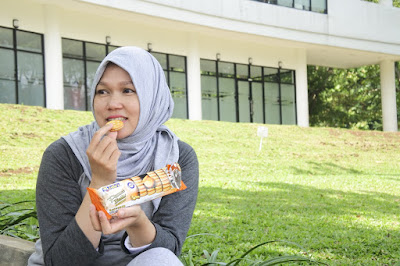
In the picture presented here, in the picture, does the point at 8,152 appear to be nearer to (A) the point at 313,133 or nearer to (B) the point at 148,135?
(B) the point at 148,135

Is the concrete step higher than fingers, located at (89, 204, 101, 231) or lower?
lower

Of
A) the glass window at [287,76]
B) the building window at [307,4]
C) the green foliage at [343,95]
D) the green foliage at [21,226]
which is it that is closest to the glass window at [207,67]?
the building window at [307,4]

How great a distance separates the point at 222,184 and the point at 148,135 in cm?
794

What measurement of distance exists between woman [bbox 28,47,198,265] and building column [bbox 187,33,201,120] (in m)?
17.8

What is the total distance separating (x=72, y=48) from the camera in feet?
57.9

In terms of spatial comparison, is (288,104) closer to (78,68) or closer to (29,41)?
(78,68)

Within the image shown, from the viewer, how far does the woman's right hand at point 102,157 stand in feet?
6.87

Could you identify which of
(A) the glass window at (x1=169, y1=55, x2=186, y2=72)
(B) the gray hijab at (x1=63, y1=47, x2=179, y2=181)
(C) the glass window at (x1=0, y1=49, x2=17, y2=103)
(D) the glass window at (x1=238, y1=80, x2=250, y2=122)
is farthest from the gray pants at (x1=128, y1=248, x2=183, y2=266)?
(D) the glass window at (x1=238, y1=80, x2=250, y2=122)

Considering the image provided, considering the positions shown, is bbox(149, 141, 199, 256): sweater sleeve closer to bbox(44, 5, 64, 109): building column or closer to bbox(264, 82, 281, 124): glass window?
bbox(44, 5, 64, 109): building column

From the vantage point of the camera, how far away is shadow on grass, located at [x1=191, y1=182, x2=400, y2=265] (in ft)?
16.5

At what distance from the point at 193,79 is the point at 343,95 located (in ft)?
46.7

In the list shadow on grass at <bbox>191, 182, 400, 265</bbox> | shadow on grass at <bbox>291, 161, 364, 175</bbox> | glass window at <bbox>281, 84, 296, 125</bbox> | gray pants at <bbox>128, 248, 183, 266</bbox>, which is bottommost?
shadow on grass at <bbox>191, 182, 400, 265</bbox>

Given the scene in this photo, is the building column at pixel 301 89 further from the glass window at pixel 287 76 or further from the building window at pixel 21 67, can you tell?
the building window at pixel 21 67

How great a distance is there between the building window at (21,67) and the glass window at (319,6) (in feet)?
39.9
